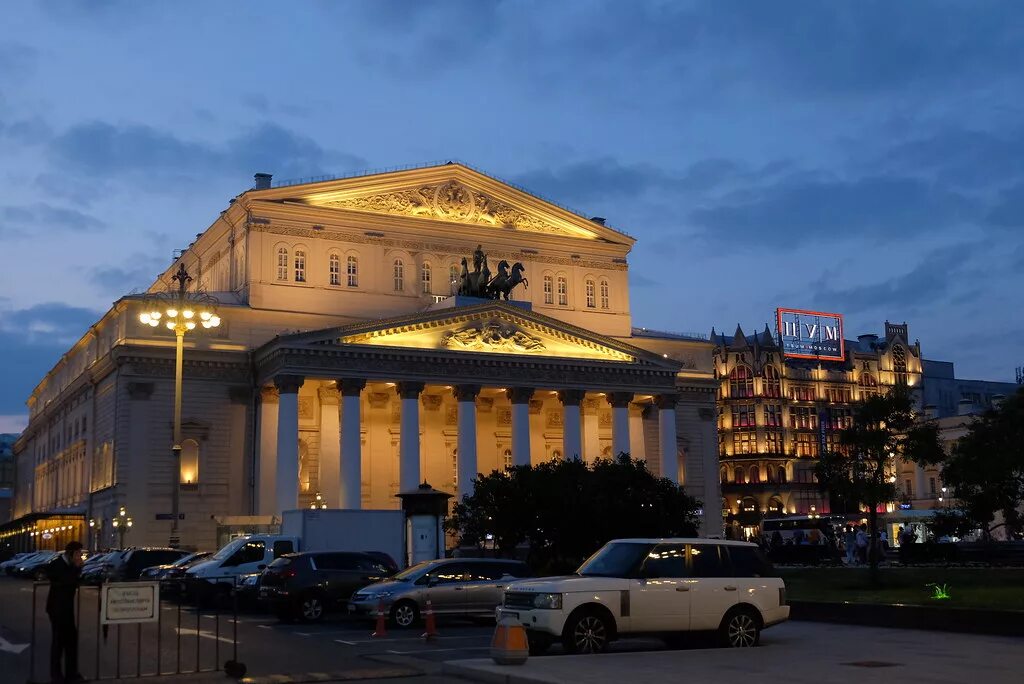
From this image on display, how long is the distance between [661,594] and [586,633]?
4.85 feet

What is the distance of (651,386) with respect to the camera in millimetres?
68062

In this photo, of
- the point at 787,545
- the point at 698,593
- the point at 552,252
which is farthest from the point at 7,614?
the point at 552,252

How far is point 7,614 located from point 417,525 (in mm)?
13293

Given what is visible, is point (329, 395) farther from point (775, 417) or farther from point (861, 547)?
point (775, 417)

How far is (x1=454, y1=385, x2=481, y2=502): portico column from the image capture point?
60906 mm

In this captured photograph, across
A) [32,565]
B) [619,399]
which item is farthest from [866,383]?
[32,565]

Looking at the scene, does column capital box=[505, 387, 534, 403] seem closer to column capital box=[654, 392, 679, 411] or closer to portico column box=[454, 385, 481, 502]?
portico column box=[454, 385, 481, 502]

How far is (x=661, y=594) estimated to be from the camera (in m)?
20.5

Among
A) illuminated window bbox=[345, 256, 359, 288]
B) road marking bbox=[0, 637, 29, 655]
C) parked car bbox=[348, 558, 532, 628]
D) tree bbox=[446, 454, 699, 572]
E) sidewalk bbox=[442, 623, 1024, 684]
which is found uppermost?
illuminated window bbox=[345, 256, 359, 288]

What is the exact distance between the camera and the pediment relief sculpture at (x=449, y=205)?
68438 millimetres

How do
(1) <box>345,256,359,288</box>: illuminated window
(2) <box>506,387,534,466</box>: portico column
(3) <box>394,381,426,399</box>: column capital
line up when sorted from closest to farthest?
(3) <box>394,381,426,399</box>: column capital → (2) <box>506,387,534,466</box>: portico column → (1) <box>345,256,359,288</box>: illuminated window

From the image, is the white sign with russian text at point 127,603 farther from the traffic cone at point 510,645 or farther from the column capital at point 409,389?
the column capital at point 409,389

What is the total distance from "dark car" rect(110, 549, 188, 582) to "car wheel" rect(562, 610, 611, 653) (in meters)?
26.2

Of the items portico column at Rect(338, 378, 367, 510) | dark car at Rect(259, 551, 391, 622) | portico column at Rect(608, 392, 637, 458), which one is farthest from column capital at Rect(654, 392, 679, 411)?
dark car at Rect(259, 551, 391, 622)
